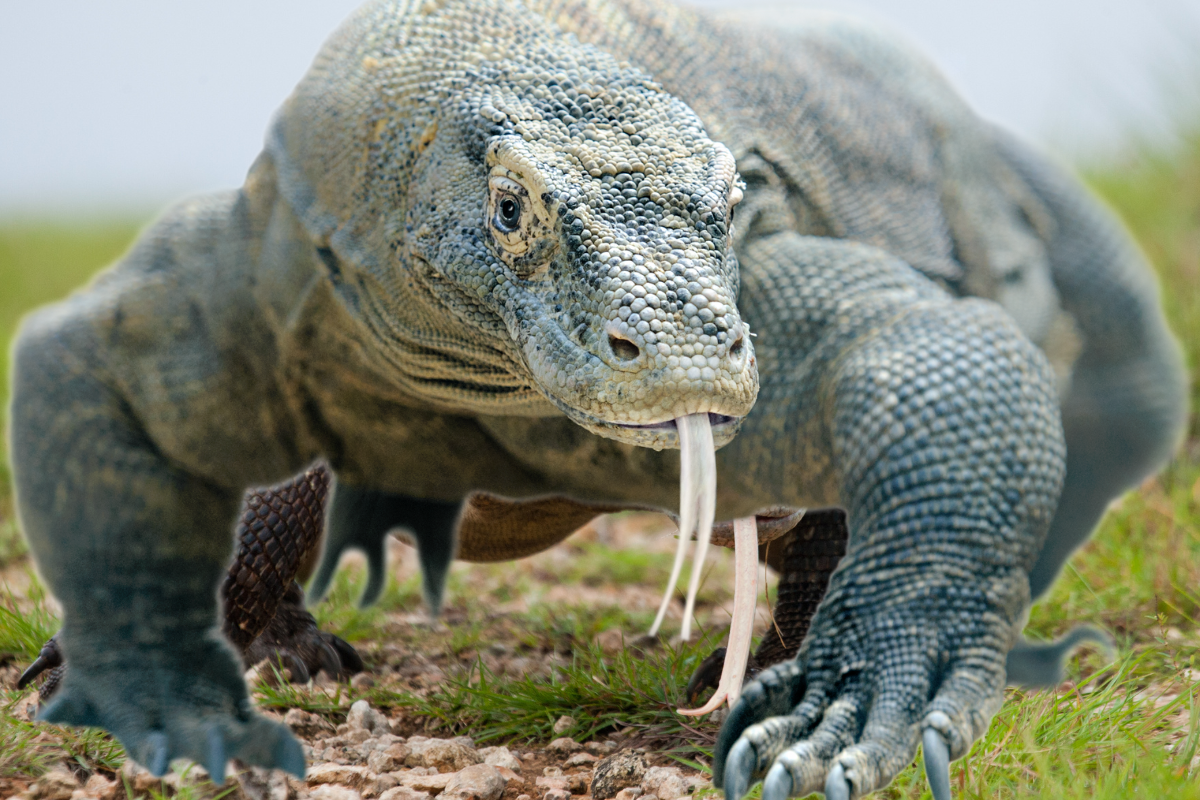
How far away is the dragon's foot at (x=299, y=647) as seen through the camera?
11.4 ft

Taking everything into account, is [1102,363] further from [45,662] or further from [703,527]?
[45,662]

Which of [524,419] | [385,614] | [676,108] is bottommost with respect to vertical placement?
[385,614]

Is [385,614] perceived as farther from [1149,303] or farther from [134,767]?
[1149,303]

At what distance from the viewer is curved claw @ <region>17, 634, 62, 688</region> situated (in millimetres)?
3086

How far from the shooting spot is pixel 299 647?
3.60 m

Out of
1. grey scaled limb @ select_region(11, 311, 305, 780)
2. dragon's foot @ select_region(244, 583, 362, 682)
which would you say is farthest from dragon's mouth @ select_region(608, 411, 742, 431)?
dragon's foot @ select_region(244, 583, 362, 682)

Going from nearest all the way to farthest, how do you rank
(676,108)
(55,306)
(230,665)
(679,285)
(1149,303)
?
(679,285)
(676,108)
(230,665)
(55,306)
(1149,303)

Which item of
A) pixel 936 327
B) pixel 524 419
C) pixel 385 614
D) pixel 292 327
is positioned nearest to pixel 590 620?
pixel 385 614

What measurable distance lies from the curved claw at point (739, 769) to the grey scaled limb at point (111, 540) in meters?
1.13

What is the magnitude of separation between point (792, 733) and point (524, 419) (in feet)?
3.44

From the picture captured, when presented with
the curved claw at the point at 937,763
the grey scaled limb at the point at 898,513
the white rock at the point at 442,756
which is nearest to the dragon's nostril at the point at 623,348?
the grey scaled limb at the point at 898,513

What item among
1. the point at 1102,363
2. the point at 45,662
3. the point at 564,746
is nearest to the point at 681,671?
the point at 564,746

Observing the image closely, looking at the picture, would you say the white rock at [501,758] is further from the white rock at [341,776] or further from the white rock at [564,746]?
the white rock at [341,776]

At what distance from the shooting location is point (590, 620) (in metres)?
4.26
